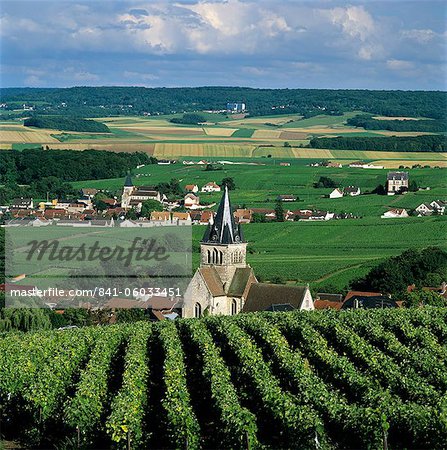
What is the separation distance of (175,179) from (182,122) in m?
79.7

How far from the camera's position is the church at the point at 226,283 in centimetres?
3553

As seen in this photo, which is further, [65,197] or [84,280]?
[65,197]

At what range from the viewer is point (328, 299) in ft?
152

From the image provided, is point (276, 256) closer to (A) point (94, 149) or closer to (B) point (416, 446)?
(B) point (416, 446)

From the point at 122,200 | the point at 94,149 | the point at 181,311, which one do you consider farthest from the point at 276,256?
the point at 94,149

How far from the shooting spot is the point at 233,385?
18953 mm

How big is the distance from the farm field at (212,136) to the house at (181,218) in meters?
43.9

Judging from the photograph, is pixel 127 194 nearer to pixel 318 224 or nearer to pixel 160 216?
pixel 160 216

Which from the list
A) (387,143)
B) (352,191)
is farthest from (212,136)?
(352,191)

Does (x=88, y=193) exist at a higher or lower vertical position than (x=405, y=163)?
lower

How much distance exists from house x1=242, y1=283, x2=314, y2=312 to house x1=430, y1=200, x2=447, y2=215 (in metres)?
44.7

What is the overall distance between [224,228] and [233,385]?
1815 cm

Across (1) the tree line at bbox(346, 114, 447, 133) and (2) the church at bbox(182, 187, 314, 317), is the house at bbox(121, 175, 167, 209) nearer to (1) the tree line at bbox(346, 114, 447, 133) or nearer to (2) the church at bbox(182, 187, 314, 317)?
(2) the church at bbox(182, 187, 314, 317)

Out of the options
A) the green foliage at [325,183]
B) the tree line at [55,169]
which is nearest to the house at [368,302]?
the green foliage at [325,183]
